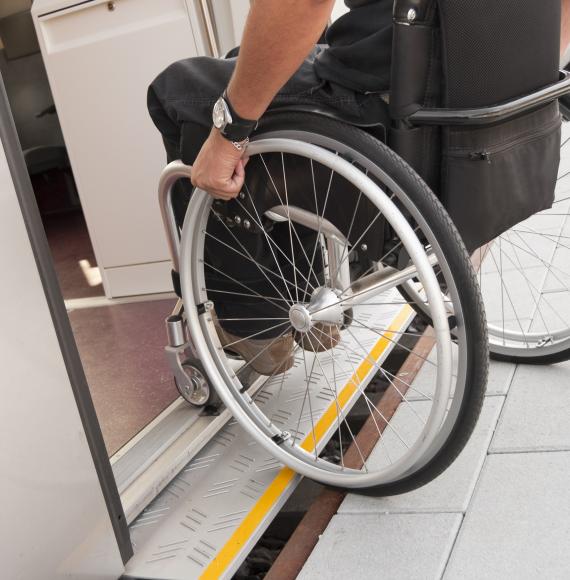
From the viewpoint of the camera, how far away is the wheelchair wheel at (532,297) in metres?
1.82

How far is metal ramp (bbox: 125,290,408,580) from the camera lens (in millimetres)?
1418

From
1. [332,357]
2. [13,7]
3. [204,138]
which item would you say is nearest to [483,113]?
[204,138]

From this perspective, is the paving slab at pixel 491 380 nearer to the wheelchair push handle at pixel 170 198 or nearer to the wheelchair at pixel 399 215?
the wheelchair at pixel 399 215

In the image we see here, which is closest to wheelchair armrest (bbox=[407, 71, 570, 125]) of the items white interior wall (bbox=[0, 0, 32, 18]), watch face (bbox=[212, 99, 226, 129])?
watch face (bbox=[212, 99, 226, 129])

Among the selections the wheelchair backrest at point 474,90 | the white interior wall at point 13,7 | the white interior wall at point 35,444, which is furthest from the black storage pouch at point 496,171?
the white interior wall at point 13,7

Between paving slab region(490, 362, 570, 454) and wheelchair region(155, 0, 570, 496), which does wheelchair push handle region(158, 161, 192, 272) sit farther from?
paving slab region(490, 362, 570, 454)

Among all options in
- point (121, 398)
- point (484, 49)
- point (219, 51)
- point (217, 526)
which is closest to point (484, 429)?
point (217, 526)

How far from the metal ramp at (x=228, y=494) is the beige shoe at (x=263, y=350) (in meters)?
0.09

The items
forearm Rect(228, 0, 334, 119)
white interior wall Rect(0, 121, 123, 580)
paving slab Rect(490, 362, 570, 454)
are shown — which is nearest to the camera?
forearm Rect(228, 0, 334, 119)

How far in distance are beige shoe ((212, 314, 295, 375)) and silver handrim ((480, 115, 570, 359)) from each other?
1.80ft

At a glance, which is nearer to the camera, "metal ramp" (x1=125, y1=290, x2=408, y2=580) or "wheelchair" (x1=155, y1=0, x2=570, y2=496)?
"wheelchair" (x1=155, y1=0, x2=570, y2=496)

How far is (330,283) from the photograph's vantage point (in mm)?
1468

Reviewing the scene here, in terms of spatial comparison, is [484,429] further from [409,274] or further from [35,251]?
[35,251]

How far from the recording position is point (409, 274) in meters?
1.29
